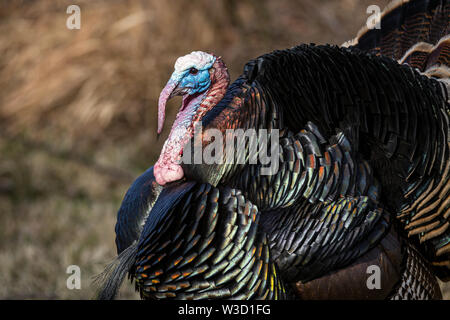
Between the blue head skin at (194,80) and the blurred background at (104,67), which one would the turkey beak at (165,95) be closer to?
the blue head skin at (194,80)

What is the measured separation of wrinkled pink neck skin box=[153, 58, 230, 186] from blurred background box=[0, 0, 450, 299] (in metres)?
2.47

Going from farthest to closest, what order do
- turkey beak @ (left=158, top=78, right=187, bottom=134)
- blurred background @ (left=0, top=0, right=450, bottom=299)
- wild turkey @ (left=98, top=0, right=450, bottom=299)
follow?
1. blurred background @ (left=0, top=0, right=450, bottom=299)
2. turkey beak @ (left=158, top=78, right=187, bottom=134)
3. wild turkey @ (left=98, top=0, right=450, bottom=299)

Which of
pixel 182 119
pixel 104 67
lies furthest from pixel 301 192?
pixel 104 67

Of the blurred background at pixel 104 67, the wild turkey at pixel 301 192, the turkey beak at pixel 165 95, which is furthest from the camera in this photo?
the blurred background at pixel 104 67

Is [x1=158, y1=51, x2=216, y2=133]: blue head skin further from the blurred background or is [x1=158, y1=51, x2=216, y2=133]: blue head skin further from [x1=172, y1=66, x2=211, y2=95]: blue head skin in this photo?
the blurred background

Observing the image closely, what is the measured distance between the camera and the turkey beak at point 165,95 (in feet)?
7.45

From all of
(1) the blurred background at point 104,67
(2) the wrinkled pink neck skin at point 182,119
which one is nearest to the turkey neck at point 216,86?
(2) the wrinkled pink neck skin at point 182,119

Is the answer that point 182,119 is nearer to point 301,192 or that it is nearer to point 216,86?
point 216,86

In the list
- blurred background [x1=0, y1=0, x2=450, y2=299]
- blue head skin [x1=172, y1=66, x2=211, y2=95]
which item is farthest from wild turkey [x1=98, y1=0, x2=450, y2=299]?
blurred background [x1=0, y1=0, x2=450, y2=299]

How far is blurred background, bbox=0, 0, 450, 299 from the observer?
194 inches

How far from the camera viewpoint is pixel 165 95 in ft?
7.48

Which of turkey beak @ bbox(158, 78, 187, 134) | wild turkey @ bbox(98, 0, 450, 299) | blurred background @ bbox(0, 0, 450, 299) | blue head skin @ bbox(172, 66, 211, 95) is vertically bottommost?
wild turkey @ bbox(98, 0, 450, 299)

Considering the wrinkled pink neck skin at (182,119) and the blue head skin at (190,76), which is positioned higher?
the blue head skin at (190,76)

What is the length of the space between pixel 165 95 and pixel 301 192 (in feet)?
2.08
